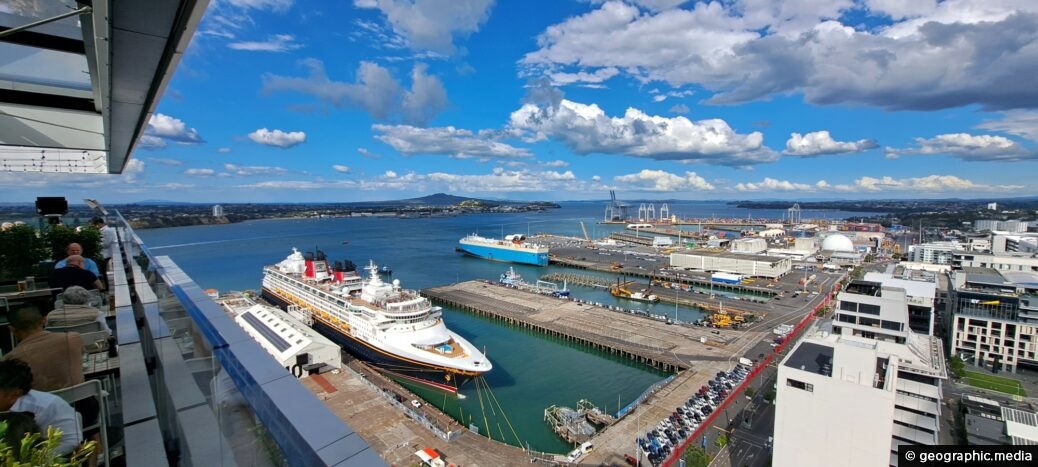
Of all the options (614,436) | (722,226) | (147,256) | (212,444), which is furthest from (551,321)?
(722,226)

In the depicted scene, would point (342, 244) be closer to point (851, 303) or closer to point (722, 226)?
point (851, 303)

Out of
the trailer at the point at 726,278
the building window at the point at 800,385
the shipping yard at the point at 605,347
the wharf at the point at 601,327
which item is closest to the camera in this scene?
the building window at the point at 800,385

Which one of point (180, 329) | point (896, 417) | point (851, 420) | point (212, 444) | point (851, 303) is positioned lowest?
point (896, 417)

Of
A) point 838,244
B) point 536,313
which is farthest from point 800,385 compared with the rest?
point 838,244

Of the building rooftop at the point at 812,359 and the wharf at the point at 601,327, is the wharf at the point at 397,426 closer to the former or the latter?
the building rooftop at the point at 812,359

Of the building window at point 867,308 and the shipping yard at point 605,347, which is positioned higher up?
the building window at point 867,308

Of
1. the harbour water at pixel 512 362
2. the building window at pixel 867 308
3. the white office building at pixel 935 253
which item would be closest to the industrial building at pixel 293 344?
the harbour water at pixel 512 362

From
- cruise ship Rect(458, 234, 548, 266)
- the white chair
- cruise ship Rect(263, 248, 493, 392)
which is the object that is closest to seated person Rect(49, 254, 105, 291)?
the white chair
